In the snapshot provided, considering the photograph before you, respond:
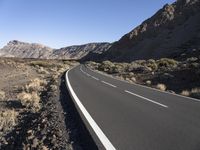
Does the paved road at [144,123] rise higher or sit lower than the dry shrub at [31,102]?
higher

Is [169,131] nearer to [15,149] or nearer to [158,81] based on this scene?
[15,149]

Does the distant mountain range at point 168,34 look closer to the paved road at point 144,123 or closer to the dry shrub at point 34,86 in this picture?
the dry shrub at point 34,86

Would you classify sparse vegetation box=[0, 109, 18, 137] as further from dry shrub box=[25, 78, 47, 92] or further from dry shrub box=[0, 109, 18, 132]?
dry shrub box=[25, 78, 47, 92]

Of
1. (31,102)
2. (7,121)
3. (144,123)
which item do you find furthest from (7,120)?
(144,123)

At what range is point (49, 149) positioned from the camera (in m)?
7.42

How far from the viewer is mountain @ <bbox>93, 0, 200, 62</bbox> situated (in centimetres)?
7262

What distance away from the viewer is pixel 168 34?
3418 inches

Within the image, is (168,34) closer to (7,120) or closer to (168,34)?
(168,34)

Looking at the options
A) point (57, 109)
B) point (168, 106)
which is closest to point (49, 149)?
point (57, 109)

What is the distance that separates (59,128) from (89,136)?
153cm

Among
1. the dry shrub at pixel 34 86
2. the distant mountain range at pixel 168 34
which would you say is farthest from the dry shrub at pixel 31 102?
the distant mountain range at pixel 168 34

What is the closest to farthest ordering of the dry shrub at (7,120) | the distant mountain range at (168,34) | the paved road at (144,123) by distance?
the paved road at (144,123) < the dry shrub at (7,120) < the distant mountain range at (168,34)

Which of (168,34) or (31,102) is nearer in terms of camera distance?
(31,102)

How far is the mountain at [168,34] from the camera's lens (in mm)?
72625
